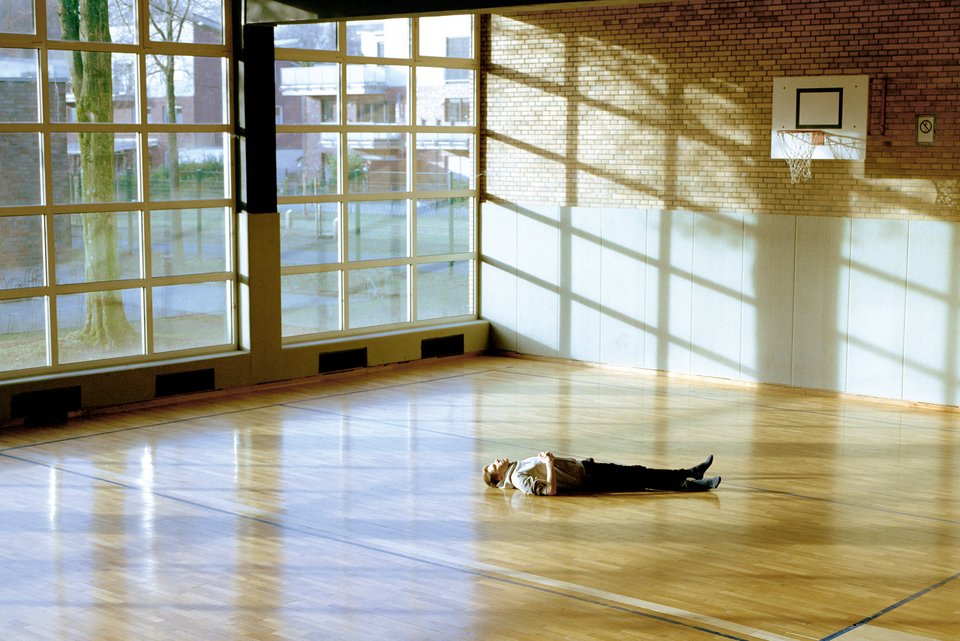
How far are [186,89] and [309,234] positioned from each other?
2265 millimetres

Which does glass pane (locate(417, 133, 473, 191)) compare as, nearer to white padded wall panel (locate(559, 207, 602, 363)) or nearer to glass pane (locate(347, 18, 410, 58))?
glass pane (locate(347, 18, 410, 58))

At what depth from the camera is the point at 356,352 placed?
1456cm

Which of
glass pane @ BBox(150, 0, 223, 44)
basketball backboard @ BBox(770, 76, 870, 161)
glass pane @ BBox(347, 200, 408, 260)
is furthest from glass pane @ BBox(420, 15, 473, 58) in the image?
basketball backboard @ BBox(770, 76, 870, 161)

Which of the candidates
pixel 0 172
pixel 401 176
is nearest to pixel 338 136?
pixel 401 176

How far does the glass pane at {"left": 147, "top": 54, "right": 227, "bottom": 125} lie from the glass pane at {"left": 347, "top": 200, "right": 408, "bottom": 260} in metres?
2.27

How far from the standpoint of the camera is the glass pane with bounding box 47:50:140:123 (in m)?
11.9

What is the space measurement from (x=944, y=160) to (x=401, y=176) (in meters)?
6.47

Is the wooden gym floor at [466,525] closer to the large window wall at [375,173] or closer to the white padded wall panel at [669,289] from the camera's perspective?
the white padded wall panel at [669,289]

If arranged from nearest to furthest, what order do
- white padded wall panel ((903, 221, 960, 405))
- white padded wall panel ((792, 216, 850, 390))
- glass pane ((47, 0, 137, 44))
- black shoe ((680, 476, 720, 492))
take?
black shoe ((680, 476, 720, 492)) → glass pane ((47, 0, 137, 44)) → white padded wall panel ((903, 221, 960, 405)) → white padded wall panel ((792, 216, 850, 390))

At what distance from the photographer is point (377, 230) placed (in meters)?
15.1

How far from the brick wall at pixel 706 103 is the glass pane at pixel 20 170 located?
612 cm

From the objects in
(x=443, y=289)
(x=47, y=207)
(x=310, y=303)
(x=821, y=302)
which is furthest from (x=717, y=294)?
(x=47, y=207)

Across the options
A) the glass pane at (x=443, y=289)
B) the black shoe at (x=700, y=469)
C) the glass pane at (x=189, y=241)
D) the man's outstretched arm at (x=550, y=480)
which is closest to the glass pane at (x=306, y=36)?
the glass pane at (x=189, y=241)

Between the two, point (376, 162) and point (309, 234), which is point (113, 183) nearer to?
point (309, 234)
